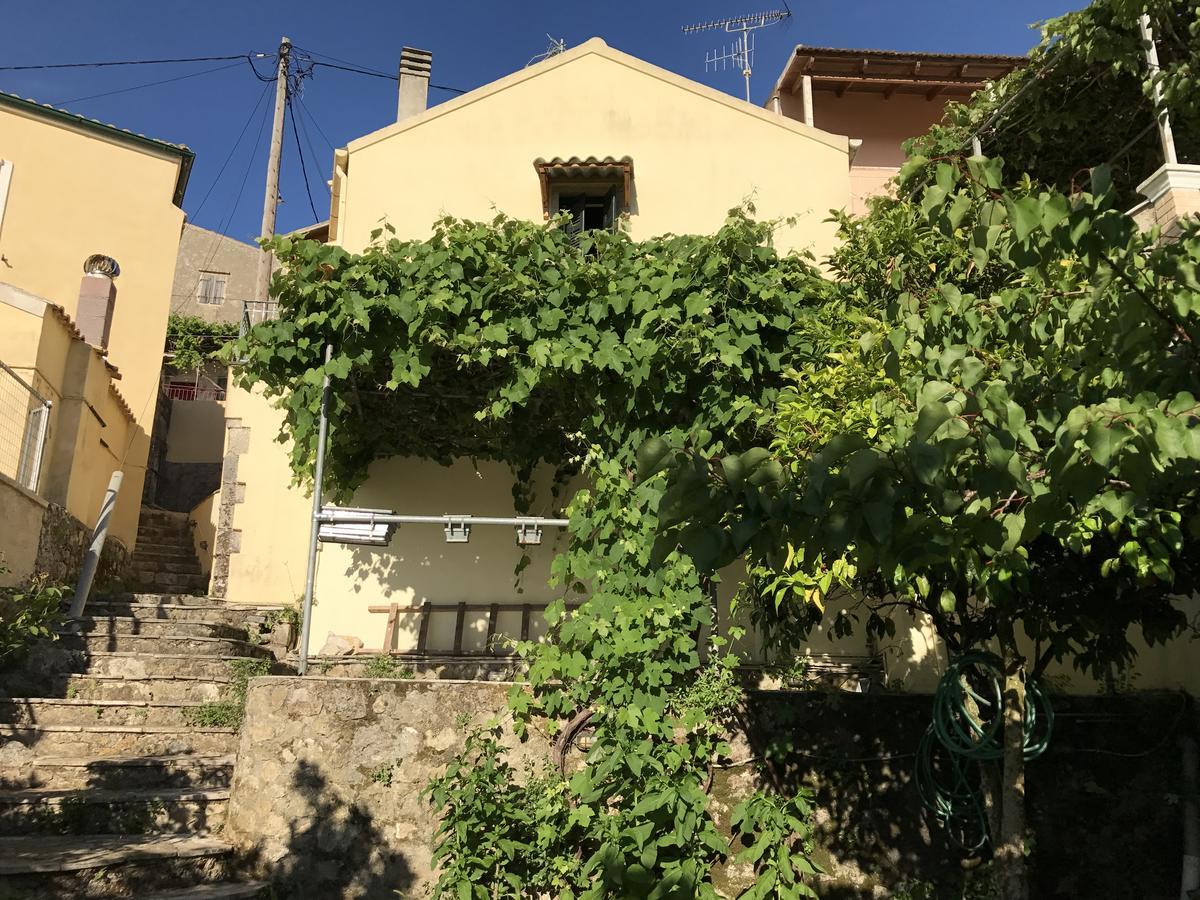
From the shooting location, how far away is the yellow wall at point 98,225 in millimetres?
12492

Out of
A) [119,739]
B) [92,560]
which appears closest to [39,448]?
[92,560]

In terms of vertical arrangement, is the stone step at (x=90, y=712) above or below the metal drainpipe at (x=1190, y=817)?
above

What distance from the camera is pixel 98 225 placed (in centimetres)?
1289

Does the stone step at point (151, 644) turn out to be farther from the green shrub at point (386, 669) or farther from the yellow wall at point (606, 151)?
the yellow wall at point (606, 151)

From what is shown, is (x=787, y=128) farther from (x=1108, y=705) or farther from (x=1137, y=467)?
(x=1137, y=467)

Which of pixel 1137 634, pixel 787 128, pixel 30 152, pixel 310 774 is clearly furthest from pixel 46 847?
pixel 30 152

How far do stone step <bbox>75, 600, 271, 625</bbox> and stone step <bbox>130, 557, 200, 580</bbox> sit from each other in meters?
3.14

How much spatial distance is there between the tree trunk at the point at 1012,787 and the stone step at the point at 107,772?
4392 millimetres

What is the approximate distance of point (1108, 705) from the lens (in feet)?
18.9

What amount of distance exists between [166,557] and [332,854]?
8.08 m

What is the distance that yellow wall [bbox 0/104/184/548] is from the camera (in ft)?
41.0

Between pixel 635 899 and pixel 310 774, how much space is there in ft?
6.17

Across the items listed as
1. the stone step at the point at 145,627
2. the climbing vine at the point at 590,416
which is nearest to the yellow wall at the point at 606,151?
the climbing vine at the point at 590,416

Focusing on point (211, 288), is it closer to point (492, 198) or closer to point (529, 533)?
point (492, 198)
